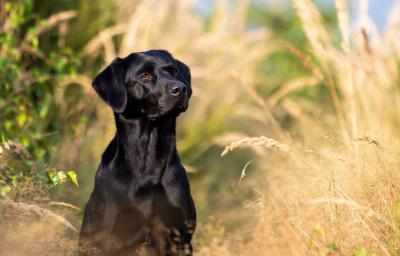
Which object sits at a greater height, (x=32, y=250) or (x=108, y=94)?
(x=108, y=94)

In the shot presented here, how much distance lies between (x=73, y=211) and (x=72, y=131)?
1705 mm

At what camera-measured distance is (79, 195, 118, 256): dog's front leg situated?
163 inches

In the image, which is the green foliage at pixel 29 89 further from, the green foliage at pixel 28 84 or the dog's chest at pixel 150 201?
the dog's chest at pixel 150 201

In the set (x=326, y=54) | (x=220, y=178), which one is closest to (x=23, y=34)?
(x=220, y=178)

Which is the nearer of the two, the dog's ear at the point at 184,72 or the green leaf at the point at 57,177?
the green leaf at the point at 57,177

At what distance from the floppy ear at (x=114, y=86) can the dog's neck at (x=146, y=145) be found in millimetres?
118

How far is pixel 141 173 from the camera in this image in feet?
14.1

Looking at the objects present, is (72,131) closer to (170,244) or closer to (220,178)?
(220,178)

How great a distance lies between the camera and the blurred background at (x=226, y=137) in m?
3.88

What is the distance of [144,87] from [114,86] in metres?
0.16

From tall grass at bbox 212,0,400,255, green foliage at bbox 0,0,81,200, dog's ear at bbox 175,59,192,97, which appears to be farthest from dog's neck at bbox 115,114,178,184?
green foliage at bbox 0,0,81,200

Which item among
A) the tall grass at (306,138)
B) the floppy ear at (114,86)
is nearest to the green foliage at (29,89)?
the tall grass at (306,138)

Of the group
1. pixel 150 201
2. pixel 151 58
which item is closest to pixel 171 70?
pixel 151 58

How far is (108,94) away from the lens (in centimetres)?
441
